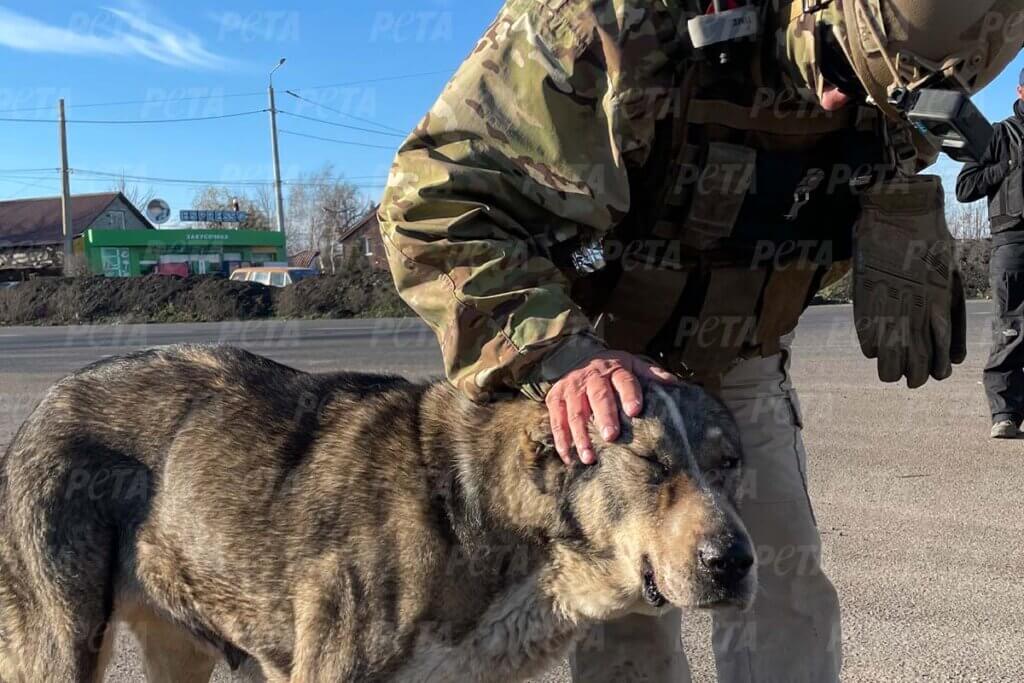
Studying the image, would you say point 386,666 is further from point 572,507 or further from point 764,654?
point 764,654

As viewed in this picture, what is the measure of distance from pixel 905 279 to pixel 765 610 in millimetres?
1113

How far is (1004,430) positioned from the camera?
741 cm

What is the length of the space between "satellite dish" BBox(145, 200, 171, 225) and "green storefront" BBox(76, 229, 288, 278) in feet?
36.6

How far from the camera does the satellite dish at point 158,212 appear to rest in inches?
2534

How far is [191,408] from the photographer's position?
302 centimetres

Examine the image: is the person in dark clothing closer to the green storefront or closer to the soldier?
the soldier

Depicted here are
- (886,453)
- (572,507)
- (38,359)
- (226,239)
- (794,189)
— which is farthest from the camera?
(226,239)

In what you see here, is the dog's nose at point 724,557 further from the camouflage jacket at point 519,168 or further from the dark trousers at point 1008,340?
the dark trousers at point 1008,340

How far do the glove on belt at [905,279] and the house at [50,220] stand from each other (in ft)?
176

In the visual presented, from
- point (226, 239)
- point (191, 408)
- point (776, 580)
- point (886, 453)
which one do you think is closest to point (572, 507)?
point (776, 580)

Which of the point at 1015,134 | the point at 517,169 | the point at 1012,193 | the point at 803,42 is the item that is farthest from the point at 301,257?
the point at 803,42

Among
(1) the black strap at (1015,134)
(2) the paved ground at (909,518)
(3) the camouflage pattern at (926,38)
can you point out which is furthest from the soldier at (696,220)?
(1) the black strap at (1015,134)

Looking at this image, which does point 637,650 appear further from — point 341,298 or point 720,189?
point 341,298

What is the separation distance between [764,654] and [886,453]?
4669 mm
